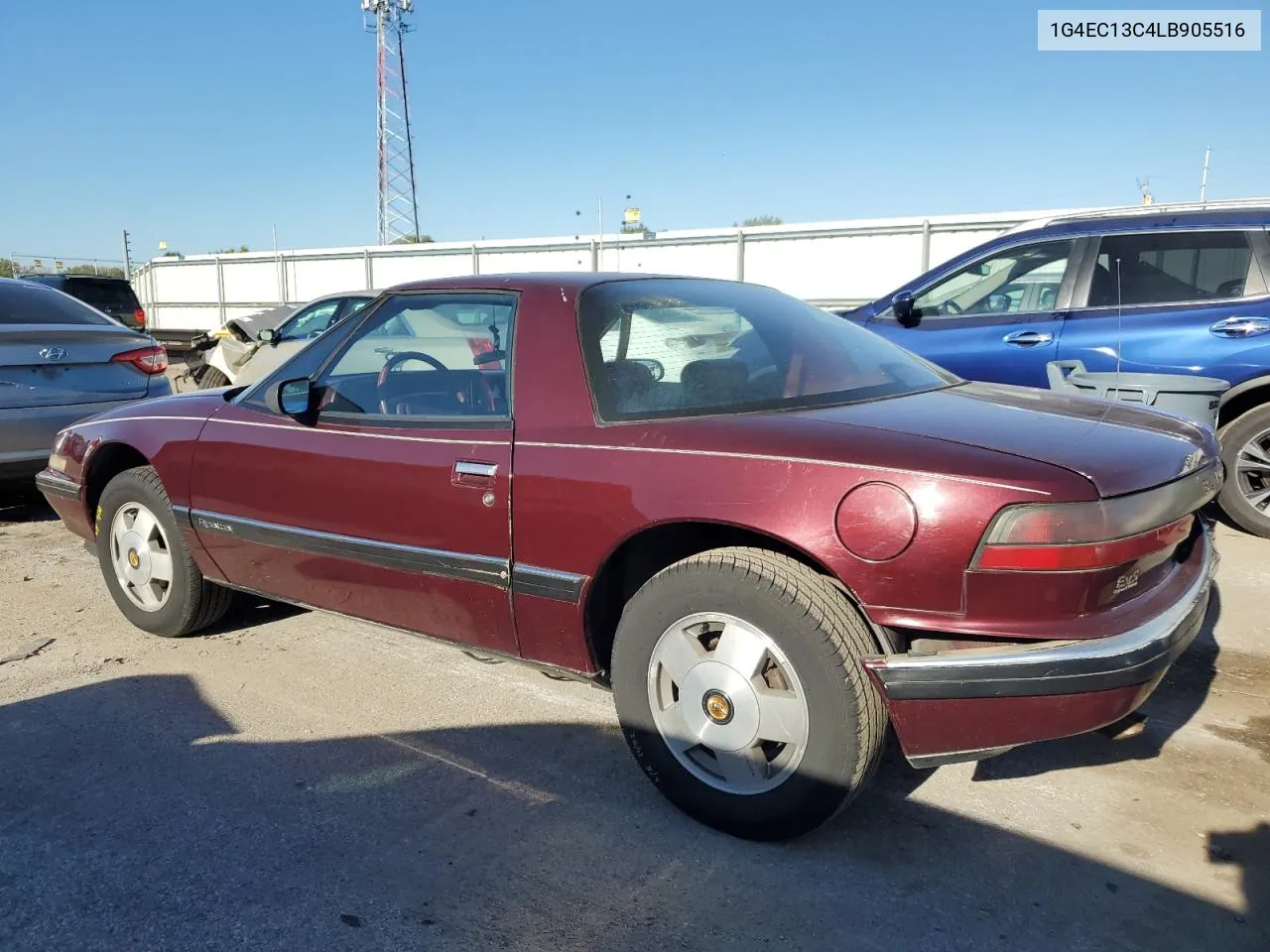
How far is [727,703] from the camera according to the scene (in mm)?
2365

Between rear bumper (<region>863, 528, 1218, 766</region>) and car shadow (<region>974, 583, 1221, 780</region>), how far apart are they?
0.69 metres

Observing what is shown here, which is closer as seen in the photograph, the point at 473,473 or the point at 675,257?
the point at 473,473

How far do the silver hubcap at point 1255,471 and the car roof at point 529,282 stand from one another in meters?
3.66

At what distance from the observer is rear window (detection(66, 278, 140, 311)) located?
13.9 m

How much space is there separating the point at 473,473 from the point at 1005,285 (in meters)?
4.03

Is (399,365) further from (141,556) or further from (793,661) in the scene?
(793,661)

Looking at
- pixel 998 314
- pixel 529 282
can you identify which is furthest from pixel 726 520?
pixel 998 314

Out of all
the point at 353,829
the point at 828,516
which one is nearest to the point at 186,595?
the point at 353,829

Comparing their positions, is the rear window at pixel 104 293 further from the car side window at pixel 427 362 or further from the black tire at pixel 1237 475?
the black tire at pixel 1237 475

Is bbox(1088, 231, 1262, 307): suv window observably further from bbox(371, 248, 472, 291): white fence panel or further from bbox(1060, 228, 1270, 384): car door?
bbox(371, 248, 472, 291): white fence panel

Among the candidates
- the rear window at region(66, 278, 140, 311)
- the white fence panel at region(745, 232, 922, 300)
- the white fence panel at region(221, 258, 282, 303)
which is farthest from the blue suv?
the white fence panel at region(221, 258, 282, 303)

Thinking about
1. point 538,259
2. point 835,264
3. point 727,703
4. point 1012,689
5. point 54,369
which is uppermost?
point 538,259

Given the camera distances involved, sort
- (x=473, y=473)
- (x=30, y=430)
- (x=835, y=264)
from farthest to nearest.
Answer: (x=835, y=264)
(x=30, y=430)
(x=473, y=473)

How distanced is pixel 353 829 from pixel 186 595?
5.87 ft
